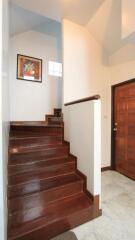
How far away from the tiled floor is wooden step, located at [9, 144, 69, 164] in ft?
3.17

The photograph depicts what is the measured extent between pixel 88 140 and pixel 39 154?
2.79 feet

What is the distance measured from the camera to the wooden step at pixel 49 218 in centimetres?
144

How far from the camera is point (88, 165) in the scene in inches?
77.6

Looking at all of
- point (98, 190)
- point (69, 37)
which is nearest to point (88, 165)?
point (98, 190)

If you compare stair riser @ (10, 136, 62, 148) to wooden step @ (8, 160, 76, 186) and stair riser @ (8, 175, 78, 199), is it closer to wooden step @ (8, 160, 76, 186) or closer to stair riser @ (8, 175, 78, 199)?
wooden step @ (8, 160, 76, 186)

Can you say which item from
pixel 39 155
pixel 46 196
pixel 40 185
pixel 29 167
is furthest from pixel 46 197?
pixel 39 155

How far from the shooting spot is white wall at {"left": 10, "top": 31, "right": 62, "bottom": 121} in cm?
347

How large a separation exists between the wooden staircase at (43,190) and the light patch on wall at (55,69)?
1.94 metres

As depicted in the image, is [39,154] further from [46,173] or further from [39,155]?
[46,173]

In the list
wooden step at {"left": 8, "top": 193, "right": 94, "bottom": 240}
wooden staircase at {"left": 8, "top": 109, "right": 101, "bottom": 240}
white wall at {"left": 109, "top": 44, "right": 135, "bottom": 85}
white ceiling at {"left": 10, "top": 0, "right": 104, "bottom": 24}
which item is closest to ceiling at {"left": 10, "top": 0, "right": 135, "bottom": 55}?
white ceiling at {"left": 10, "top": 0, "right": 104, "bottom": 24}

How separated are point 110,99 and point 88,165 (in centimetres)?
199

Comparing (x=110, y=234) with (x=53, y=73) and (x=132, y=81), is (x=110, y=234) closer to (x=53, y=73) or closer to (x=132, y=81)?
(x=132, y=81)

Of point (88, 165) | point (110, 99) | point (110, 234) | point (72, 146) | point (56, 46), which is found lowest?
point (110, 234)

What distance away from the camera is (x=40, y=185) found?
193 centimetres
